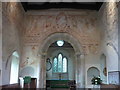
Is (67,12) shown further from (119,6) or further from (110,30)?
(119,6)

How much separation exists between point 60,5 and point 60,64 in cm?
930

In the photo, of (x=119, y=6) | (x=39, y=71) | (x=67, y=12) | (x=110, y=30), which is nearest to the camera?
(x=119, y=6)

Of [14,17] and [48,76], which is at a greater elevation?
[14,17]

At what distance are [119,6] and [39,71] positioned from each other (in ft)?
24.2

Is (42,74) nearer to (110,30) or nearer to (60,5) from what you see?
(60,5)

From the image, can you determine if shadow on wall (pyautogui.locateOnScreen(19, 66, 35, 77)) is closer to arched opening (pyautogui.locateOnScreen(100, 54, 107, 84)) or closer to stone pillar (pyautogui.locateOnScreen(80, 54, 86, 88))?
stone pillar (pyautogui.locateOnScreen(80, 54, 86, 88))

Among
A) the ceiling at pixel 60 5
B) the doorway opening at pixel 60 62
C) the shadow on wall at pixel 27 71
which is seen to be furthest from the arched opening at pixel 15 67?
the doorway opening at pixel 60 62

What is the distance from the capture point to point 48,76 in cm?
2145

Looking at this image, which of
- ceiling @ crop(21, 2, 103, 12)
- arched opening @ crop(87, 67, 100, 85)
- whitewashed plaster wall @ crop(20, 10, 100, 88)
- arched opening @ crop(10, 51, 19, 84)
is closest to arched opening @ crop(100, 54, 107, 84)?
whitewashed plaster wall @ crop(20, 10, 100, 88)

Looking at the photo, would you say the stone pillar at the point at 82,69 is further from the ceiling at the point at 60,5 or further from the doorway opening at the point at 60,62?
the doorway opening at the point at 60,62

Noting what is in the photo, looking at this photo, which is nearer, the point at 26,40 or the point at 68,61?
the point at 26,40

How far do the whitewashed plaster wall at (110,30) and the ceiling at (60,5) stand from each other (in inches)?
45.1

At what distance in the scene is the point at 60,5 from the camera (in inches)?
569

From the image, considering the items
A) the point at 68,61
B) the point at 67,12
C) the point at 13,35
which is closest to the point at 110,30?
the point at 67,12
